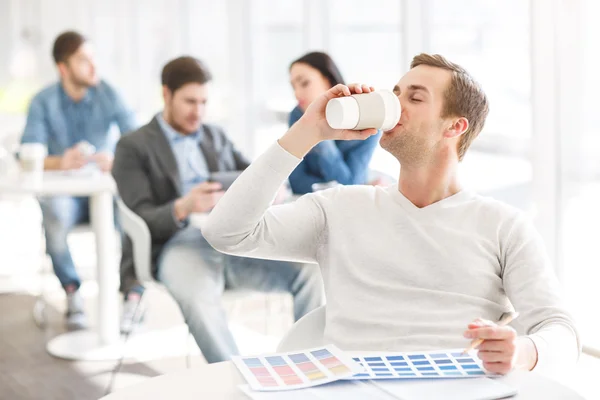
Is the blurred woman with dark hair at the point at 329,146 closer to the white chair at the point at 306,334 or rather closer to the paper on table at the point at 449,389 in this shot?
the white chair at the point at 306,334

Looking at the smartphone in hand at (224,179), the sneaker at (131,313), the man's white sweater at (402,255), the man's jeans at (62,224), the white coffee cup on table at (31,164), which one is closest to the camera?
the man's white sweater at (402,255)

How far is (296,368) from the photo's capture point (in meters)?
1.46

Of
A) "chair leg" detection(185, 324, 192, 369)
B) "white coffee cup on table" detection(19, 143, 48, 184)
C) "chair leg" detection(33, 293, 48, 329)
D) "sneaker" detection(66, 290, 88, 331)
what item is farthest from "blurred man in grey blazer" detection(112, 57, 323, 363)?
"chair leg" detection(33, 293, 48, 329)

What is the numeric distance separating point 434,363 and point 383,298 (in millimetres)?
377

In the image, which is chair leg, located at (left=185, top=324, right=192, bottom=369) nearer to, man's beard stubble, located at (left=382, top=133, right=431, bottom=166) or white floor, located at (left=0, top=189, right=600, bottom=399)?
white floor, located at (left=0, top=189, right=600, bottom=399)

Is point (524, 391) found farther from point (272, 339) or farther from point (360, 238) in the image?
point (272, 339)

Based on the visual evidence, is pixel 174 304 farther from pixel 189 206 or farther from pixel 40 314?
pixel 189 206

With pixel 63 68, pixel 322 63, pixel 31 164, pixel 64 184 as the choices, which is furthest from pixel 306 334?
pixel 63 68

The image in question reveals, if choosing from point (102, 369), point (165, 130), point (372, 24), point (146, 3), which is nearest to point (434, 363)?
point (165, 130)

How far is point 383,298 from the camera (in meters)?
1.84

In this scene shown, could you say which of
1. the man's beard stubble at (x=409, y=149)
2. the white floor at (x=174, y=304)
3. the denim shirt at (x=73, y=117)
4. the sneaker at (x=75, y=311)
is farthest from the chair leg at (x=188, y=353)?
the man's beard stubble at (x=409, y=149)

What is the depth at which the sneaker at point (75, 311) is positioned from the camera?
4.35m

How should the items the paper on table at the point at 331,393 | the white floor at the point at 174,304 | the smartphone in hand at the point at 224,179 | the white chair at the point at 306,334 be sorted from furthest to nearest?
the white floor at the point at 174,304 → the smartphone in hand at the point at 224,179 → the white chair at the point at 306,334 → the paper on table at the point at 331,393

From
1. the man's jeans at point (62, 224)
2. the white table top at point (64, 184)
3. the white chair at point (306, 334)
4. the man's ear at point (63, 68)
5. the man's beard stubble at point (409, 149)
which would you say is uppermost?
the man's ear at point (63, 68)
